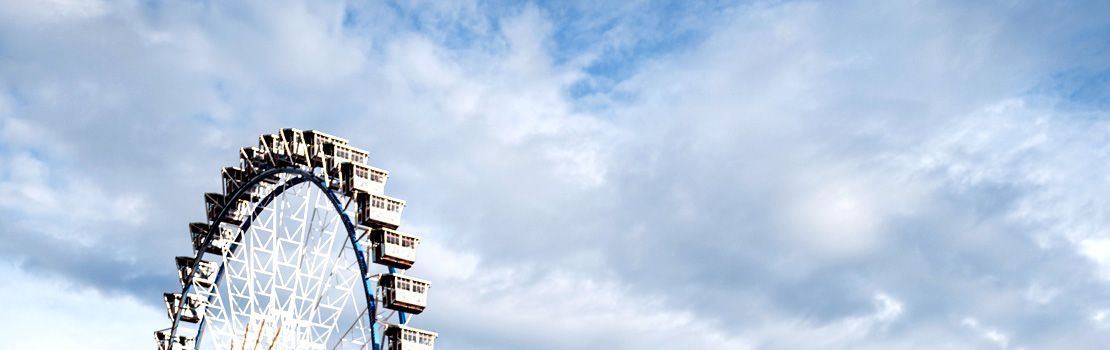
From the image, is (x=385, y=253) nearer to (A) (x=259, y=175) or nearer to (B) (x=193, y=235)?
(A) (x=259, y=175)

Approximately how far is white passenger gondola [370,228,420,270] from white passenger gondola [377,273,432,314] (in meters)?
1.38

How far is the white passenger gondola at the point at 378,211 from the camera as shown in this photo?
70938 mm

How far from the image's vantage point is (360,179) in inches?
2847

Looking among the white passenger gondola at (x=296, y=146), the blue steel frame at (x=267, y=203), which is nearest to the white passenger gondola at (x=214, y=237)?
the blue steel frame at (x=267, y=203)

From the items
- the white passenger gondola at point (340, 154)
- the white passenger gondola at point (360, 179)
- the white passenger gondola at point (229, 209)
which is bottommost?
the white passenger gondola at point (360, 179)

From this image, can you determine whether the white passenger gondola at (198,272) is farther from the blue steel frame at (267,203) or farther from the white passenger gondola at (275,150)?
the white passenger gondola at (275,150)

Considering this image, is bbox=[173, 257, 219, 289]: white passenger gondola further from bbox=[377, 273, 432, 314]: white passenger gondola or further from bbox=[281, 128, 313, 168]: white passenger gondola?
bbox=[377, 273, 432, 314]: white passenger gondola

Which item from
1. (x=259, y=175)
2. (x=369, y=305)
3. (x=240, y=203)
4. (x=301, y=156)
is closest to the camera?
(x=369, y=305)

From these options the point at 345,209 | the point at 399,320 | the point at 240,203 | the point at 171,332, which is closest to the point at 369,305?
the point at 399,320

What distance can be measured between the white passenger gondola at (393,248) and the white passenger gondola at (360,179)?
286cm

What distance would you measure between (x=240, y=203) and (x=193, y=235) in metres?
6.39

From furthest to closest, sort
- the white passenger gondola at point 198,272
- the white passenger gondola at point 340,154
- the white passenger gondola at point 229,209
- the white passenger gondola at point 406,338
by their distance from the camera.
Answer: the white passenger gondola at point 198,272 → the white passenger gondola at point 229,209 → the white passenger gondola at point 340,154 → the white passenger gondola at point 406,338

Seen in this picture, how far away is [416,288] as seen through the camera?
69.8m

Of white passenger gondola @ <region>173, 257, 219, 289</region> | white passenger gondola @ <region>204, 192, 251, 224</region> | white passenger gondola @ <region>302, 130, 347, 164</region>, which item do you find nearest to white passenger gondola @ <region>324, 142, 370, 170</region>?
white passenger gondola @ <region>302, 130, 347, 164</region>
